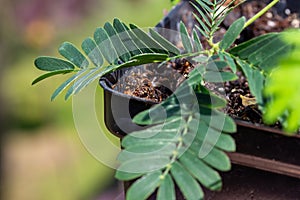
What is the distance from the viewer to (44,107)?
6.59ft

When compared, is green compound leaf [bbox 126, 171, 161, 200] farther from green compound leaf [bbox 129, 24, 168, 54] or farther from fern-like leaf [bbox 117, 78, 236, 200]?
green compound leaf [bbox 129, 24, 168, 54]

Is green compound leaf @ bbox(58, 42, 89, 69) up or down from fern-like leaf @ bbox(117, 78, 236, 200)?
up

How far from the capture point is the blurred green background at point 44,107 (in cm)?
200

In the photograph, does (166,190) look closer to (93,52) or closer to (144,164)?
(144,164)

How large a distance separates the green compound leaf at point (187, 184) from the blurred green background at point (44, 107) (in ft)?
4.70

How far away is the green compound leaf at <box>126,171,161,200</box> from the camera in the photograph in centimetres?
48

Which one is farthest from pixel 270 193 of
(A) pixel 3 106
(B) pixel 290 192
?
(A) pixel 3 106

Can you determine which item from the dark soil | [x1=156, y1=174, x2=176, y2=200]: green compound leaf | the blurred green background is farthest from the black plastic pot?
the blurred green background

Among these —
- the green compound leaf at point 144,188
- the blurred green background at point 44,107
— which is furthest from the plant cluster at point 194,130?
→ the blurred green background at point 44,107

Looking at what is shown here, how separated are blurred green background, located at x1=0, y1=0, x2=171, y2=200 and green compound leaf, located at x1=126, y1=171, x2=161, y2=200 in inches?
56.4

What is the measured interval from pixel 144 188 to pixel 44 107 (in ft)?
Result: 5.12

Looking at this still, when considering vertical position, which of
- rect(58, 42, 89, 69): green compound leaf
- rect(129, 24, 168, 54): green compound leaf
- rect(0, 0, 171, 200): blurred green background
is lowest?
rect(0, 0, 171, 200): blurred green background

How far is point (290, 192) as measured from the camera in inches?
25.0

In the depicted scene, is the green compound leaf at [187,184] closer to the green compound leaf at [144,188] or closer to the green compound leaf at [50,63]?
the green compound leaf at [144,188]
